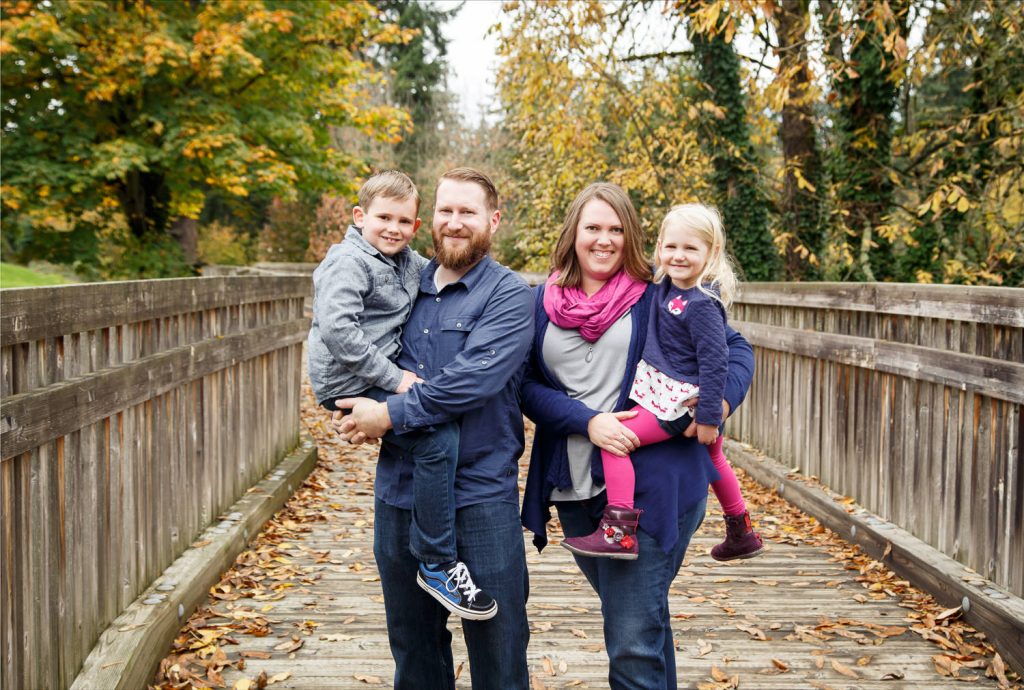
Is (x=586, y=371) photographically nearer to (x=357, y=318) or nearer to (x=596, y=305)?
(x=596, y=305)

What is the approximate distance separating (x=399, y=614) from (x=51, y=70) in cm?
1397

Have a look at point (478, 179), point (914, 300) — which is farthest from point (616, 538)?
point (914, 300)

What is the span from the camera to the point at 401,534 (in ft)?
10.4

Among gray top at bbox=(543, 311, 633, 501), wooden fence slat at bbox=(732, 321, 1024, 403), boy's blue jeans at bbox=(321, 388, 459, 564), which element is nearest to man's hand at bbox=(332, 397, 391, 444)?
boy's blue jeans at bbox=(321, 388, 459, 564)

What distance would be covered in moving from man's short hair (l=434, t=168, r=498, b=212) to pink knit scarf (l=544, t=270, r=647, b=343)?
385mm

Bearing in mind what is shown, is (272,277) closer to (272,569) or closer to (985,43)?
(272,569)

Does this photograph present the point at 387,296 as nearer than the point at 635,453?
No

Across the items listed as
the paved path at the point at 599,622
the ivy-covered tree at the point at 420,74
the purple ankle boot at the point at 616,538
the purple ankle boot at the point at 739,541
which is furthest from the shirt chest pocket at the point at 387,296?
the ivy-covered tree at the point at 420,74

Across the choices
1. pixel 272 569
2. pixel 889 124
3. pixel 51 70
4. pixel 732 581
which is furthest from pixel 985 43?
pixel 51 70

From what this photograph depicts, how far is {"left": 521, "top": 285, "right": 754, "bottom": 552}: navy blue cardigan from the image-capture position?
3.07 meters

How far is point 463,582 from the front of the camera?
2982mm

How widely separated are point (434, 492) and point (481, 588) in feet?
1.16

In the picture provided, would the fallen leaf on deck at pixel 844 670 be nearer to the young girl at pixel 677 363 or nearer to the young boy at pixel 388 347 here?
the young girl at pixel 677 363

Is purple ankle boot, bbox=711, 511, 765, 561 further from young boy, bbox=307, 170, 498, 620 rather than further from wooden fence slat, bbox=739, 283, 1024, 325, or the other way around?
wooden fence slat, bbox=739, 283, 1024, 325
